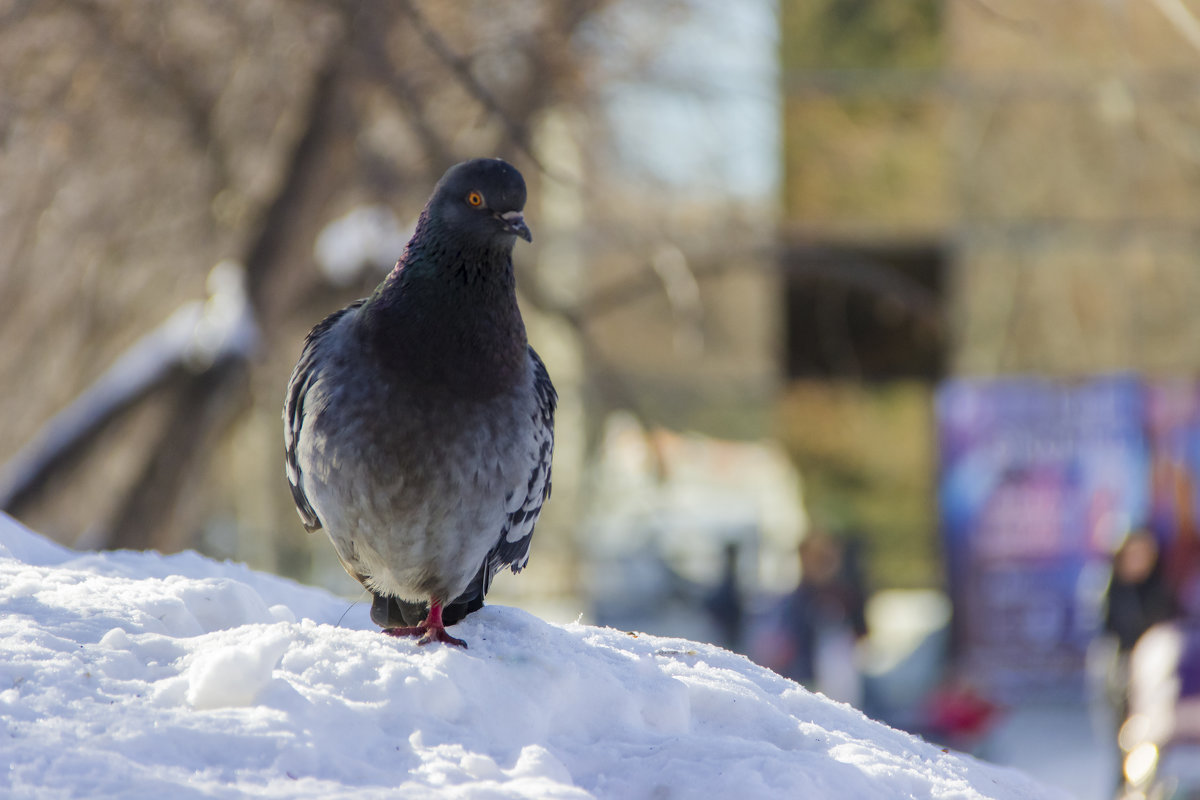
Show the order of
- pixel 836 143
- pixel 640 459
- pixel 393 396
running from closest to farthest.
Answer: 1. pixel 393 396
2. pixel 640 459
3. pixel 836 143

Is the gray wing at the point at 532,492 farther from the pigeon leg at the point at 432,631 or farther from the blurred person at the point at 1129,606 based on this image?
the blurred person at the point at 1129,606

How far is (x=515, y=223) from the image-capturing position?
9.57 feet

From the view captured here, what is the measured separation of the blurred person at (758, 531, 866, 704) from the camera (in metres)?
8.68

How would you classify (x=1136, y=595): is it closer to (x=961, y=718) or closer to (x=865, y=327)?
(x=961, y=718)

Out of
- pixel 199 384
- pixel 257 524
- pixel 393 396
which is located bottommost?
pixel 257 524

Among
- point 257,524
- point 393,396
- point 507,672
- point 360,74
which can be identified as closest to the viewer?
point 507,672

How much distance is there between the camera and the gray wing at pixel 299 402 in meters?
3.10

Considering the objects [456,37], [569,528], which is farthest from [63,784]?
[569,528]

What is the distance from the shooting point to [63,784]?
1.96m

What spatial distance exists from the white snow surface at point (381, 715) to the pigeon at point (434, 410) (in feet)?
0.72

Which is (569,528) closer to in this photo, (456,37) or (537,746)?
(456,37)

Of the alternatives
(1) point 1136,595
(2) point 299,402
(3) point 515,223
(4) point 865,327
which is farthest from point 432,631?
(4) point 865,327

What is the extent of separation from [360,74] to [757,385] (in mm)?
6193

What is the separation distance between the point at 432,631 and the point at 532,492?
1.53 feet
